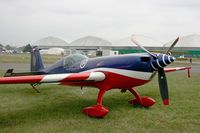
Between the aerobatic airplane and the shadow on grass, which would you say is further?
the aerobatic airplane

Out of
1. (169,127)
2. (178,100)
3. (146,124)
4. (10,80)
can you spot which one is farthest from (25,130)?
(178,100)

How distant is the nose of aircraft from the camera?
6.88 metres

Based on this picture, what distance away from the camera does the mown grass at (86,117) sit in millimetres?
6098

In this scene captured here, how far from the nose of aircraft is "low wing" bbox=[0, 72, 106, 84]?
1.49 m

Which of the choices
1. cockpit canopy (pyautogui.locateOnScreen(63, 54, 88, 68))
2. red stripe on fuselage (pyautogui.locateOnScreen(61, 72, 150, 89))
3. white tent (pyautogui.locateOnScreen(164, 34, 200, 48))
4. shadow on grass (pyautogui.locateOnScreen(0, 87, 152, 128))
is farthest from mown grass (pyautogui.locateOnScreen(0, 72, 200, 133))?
white tent (pyautogui.locateOnScreen(164, 34, 200, 48))

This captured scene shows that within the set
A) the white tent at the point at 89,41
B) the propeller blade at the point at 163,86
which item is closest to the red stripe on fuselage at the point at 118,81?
the propeller blade at the point at 163,86

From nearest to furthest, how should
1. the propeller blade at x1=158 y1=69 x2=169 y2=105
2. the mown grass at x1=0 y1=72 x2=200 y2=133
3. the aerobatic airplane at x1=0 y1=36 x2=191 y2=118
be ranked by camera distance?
1. the mown grass at x1=0 y1=72 x2=200 y2=133
2. the aerobatic airplane at x1=0 y1=36 x2=191 y2=118
3. the propeller blade at x1=158 y1=69 x2=169 y2=105

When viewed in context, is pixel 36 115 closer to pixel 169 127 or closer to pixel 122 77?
pixel 122 77

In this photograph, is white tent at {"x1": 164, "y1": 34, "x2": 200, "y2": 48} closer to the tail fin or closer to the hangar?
the hangar

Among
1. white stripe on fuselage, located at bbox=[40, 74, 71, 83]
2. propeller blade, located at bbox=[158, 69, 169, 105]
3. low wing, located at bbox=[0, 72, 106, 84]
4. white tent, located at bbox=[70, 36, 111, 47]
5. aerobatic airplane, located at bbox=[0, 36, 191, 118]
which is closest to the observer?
low wing, located at bbox=[0, 72, 106, 84]

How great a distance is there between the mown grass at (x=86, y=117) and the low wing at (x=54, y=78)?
1023 mm

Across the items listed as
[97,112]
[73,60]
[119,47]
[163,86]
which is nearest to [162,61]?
[163,86]

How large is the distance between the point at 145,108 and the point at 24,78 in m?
3.86

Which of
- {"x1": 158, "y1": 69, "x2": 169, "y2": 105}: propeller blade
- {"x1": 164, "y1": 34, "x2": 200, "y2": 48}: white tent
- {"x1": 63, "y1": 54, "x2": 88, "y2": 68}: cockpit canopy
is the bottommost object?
{"x1": 158, "y1": 69, "x2": 169, "y2": 105}: propeller blade
